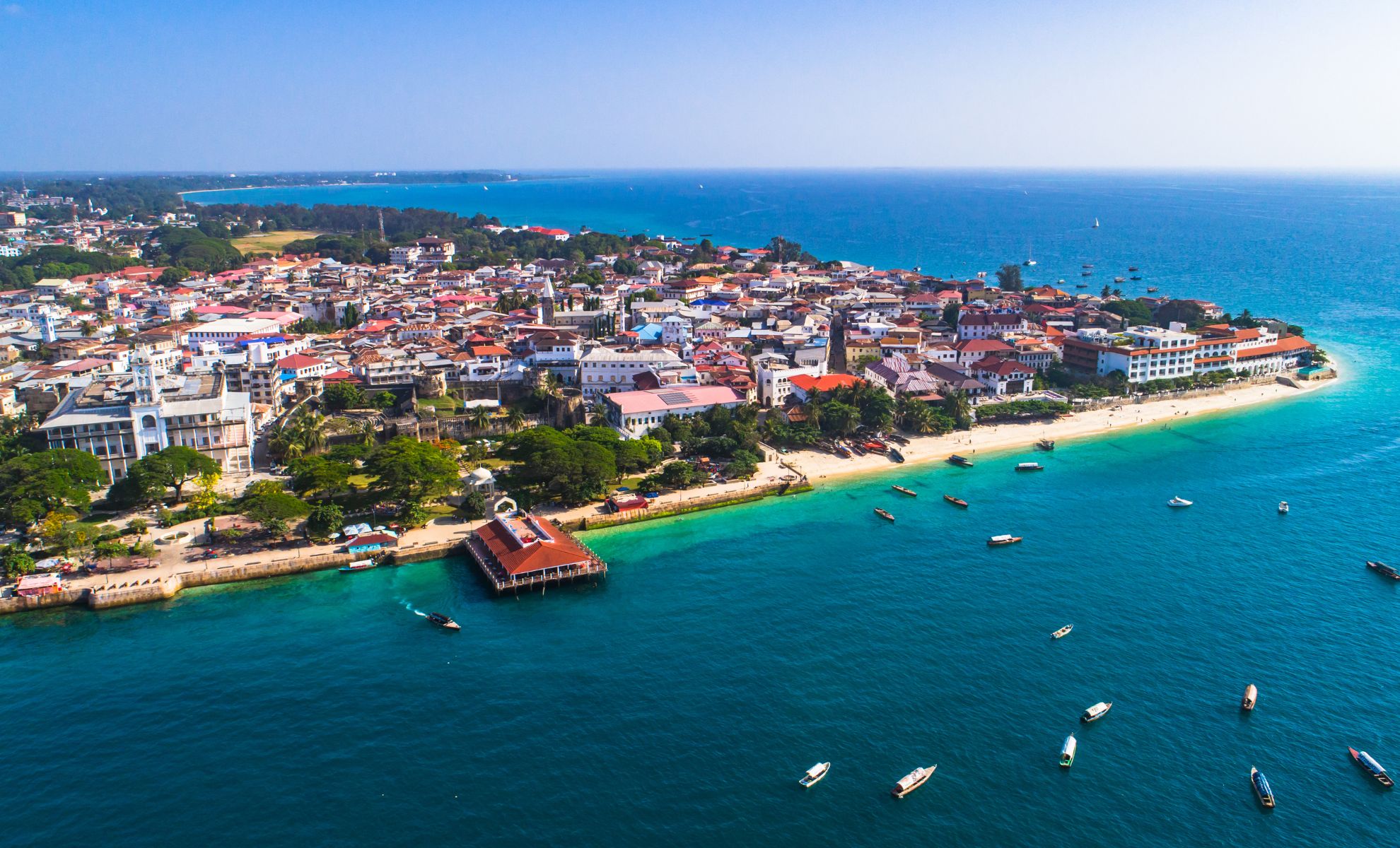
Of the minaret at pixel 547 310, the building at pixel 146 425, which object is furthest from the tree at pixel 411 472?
the minaret at pixel 547 310

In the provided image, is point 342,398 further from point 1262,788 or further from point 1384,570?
point 1384,570

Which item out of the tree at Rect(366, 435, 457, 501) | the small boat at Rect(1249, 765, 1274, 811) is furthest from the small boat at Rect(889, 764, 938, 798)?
the tree at Rect(366, 435, 457, 501)

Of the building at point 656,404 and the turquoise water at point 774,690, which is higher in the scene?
the building at point 656,404

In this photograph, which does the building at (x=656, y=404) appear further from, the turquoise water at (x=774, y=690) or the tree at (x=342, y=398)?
the tree at (x=342, y=398)

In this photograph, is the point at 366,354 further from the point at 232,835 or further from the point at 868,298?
the point at 868,298

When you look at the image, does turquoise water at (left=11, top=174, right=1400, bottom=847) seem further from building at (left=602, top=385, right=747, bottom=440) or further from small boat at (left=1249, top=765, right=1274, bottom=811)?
building at (left=602, top=385, right=747, bottom=440)

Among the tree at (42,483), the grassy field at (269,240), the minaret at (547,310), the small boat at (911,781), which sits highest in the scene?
the grassy field at (269,240)

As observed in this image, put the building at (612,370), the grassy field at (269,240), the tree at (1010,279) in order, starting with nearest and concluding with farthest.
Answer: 1. the building at (612,370)
2. the tree at (1010,279)
3. the grassy field at (269,240)
